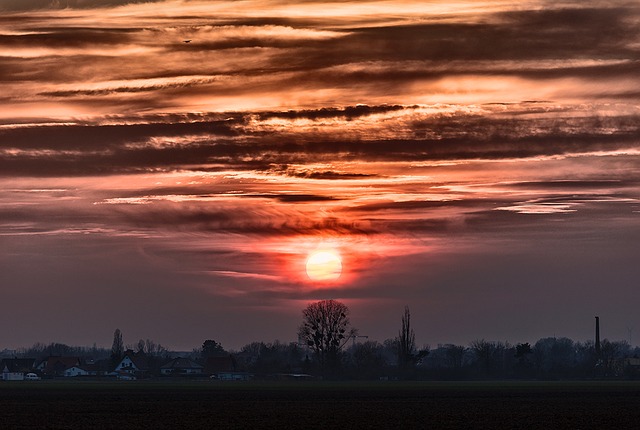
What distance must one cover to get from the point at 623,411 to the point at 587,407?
6340mm

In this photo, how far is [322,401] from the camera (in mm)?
83625

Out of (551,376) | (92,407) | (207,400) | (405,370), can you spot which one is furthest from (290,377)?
(92,407)

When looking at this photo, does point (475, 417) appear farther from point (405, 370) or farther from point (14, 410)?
point (405, 370)

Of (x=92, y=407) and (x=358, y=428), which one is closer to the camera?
(x=358, y=428)

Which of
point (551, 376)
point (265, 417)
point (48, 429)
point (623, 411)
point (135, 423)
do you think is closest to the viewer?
point (48, 429)

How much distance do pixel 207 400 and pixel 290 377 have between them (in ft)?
368

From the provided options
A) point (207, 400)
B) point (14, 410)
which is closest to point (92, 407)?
point (14, 410)

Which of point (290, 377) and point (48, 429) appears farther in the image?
point (290, 377)

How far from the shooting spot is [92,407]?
2879 inches

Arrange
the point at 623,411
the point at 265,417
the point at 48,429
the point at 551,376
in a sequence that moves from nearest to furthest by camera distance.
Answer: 1. the point at 48,429
2. the point at 265,417
3. the point at 623,411
4. the point at 551,376

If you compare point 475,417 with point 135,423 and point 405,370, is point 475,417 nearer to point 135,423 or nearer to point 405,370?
point 135,423

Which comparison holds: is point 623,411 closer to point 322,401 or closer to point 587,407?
point 587,407

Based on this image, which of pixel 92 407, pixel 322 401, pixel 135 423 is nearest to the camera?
pixel 135 423

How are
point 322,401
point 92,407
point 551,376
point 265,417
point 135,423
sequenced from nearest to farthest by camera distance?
point 135,423 → point 265,417 → point 92,407 → point 322,401 → point 551,376
